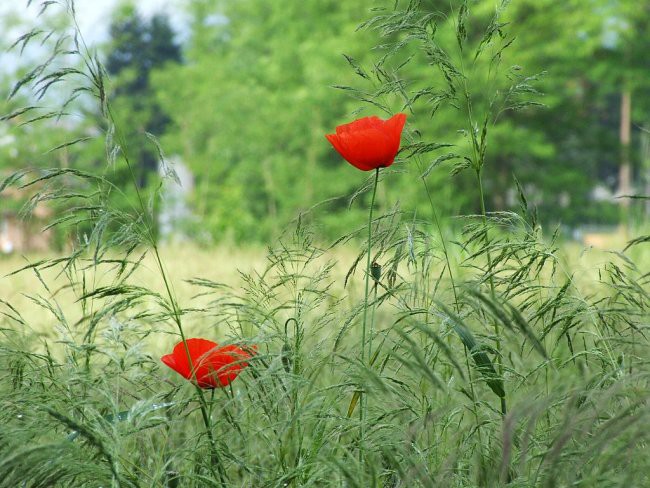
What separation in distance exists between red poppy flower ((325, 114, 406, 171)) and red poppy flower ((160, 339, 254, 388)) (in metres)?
0.44

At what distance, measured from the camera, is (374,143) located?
1.71m

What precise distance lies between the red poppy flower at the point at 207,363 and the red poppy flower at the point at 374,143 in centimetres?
44

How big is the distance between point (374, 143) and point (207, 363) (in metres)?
0.54

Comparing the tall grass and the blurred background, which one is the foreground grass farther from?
the blurred background

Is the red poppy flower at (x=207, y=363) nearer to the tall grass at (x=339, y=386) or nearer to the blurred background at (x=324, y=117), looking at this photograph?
the tall grass at (x=339, y=386)

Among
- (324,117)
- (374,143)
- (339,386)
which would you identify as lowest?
(339,386)

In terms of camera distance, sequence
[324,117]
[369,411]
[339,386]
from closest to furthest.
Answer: [339,386]
[369,411]
[324,117]

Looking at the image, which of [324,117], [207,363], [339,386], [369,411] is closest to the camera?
[339,386]

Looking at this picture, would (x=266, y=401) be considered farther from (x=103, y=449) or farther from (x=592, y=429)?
(x=592, y=429)

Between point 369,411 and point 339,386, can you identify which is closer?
point 339,386

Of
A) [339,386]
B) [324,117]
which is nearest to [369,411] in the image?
[339,386]

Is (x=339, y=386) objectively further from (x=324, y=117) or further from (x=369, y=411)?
(x=324, y=117)

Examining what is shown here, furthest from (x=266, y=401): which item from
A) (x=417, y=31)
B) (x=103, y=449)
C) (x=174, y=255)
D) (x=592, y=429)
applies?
(x=174, y=255)

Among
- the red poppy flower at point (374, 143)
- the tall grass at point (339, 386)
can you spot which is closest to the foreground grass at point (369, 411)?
the tall grass at point (339, 386)
